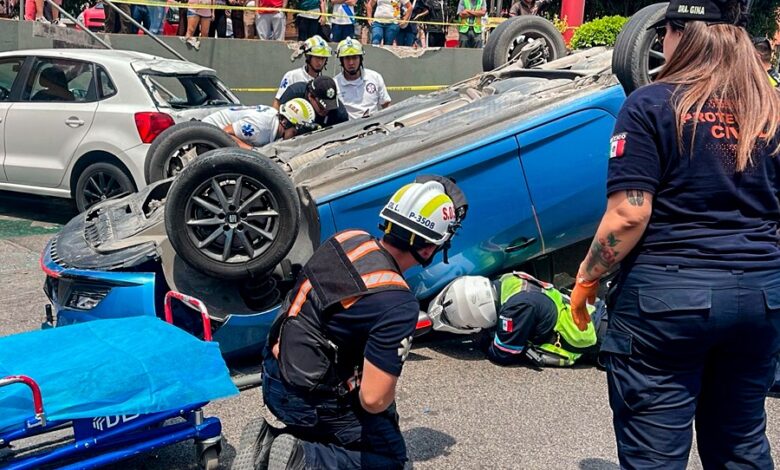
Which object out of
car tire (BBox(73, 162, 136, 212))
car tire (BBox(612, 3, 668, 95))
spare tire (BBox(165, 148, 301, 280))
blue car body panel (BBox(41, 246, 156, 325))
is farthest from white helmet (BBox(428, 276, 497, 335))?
car tire (BBox(73, 162, 136, 212))

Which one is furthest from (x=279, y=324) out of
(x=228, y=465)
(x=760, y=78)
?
(x=760, y=78)

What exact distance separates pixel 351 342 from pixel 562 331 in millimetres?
2387

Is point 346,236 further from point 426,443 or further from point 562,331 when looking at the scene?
point 562,331

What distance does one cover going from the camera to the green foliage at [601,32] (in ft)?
32.8

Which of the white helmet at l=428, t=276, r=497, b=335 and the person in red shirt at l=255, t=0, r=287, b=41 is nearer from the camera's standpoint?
the white helmet at l=428, t=276, r=497, b=335

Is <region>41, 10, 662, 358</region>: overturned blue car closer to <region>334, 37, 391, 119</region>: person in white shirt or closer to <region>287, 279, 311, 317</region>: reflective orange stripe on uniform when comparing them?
<region>287, 279, 311, 317</region>: reflective orange stripe on uniform

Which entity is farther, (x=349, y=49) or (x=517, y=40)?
(x=349, y=49)

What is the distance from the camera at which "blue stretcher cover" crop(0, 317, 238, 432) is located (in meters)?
3.04

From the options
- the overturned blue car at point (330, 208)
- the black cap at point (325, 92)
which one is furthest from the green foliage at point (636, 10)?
the overturned blue car at point (330, 208)

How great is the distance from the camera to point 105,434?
318 centimetres

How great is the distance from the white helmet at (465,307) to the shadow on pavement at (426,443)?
854 millimetres

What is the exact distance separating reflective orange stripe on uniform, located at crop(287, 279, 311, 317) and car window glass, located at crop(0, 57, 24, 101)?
642cm

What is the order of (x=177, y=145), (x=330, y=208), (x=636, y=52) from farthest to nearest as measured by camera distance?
(x=177, y=145) < (x=636, y=52) < (x=330, y=208)

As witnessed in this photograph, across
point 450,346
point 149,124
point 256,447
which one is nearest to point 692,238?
point 256,447
